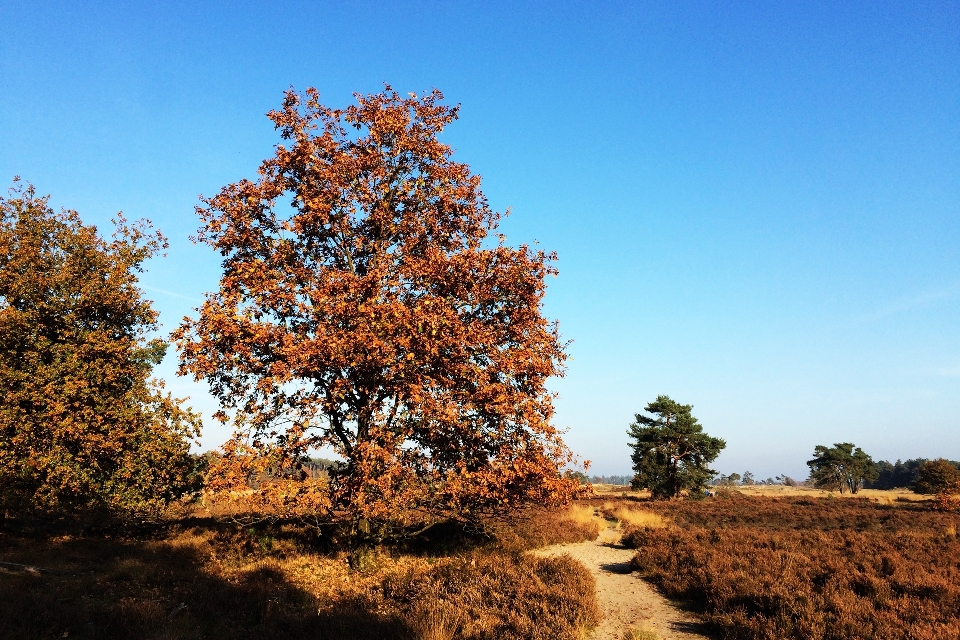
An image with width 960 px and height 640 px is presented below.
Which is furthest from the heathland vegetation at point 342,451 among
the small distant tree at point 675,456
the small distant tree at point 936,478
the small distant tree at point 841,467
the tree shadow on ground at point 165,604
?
the small distant tree at point 841,467

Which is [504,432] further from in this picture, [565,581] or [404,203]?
[404,203]

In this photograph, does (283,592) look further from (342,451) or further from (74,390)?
(74,390)

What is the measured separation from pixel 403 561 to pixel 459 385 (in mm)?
6164

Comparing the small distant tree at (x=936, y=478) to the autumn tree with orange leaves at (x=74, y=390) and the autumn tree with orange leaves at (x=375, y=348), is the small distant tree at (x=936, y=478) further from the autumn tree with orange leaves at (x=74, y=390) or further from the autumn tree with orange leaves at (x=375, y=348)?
the autumn tree with orange leaves at (x=74, y=390)

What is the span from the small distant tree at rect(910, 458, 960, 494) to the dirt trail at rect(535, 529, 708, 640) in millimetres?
58961

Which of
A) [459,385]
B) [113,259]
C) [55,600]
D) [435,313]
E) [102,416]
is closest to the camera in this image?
[55,600]

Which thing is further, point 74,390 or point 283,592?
point 74,390

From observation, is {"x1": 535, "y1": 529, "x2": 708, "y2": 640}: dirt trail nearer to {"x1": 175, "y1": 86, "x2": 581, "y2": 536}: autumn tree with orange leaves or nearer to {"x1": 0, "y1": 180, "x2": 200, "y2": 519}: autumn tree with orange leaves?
{"x1": 175, "y1": 86, "x2": 581, "y2": 536}: autumn tree with orange leaves

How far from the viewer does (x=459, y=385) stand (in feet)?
38.9

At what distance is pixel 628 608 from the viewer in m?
11.4

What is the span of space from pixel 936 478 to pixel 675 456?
35.8 meters

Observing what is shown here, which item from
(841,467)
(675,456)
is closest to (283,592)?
(675,456)

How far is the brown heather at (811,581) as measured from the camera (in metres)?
8.73

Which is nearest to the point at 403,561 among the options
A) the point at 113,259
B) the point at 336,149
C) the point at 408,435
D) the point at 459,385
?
the point at 408,435
